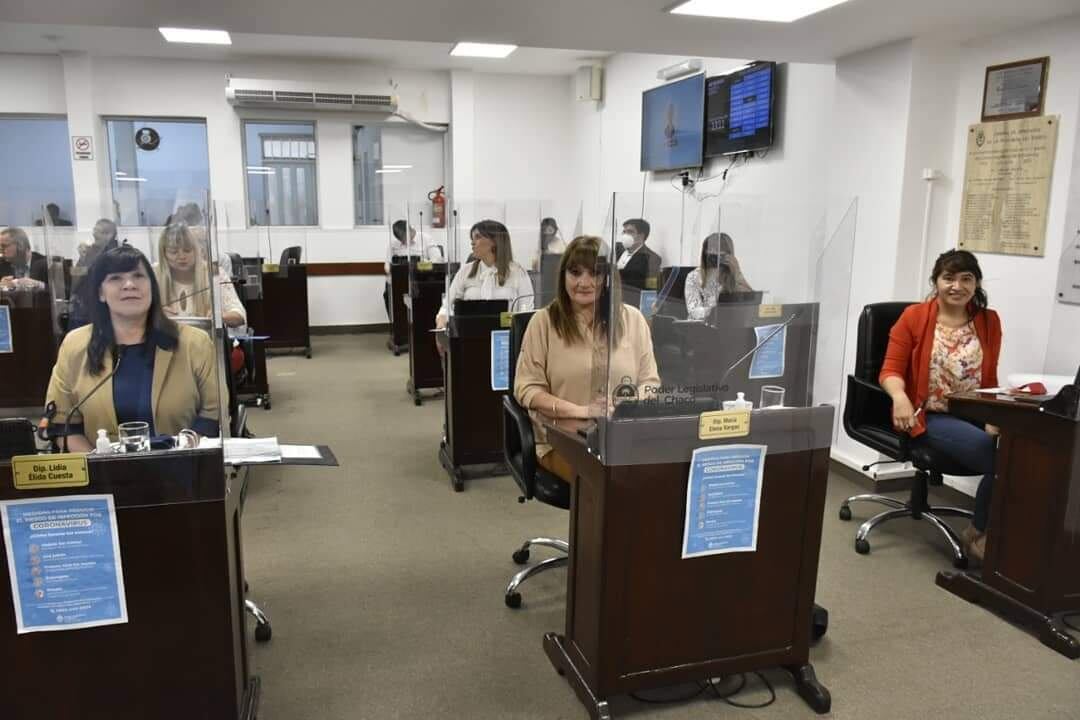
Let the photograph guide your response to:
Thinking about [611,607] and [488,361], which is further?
[488,361]

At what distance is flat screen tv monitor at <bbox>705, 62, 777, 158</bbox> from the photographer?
4.91 meters

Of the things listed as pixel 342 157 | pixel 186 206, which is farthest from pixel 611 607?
pixel 342 157

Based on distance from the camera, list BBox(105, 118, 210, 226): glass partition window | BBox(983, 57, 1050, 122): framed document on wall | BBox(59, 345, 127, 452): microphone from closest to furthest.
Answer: BBox(59, 345, 127, 452): microphone → BBox(983, 57, 1050, 122): framed document on wall → BBox(105, 118, 210, 226): glass partition window

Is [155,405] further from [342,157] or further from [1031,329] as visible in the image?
[342,157]

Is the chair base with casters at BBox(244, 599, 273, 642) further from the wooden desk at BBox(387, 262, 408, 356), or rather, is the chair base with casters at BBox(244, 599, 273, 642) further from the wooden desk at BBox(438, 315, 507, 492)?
the wooden desk at BBox(387, 262, 408, 356)

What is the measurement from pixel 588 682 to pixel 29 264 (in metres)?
2.47

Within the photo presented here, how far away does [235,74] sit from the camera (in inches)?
295

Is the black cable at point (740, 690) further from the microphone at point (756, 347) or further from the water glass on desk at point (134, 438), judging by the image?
the water glass on desk at point (134, 438)

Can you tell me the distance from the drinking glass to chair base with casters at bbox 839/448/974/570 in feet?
4.39

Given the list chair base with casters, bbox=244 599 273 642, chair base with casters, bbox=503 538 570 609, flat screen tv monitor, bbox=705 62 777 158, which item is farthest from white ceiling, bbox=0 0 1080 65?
chair base with casters, bbox=244 599 273 642

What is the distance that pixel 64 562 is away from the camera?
159cm

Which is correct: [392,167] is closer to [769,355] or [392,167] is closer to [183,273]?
[183,273]

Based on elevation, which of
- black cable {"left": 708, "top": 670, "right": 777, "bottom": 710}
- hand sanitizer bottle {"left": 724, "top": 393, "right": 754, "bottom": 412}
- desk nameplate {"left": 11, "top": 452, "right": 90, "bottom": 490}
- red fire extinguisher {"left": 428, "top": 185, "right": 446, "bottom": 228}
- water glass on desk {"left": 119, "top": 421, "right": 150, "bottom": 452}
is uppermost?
red fire extinguisher {"left": 428, "top": 185, "right": 446, "bottom": 228}

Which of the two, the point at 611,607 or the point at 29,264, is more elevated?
the point at 29,264
